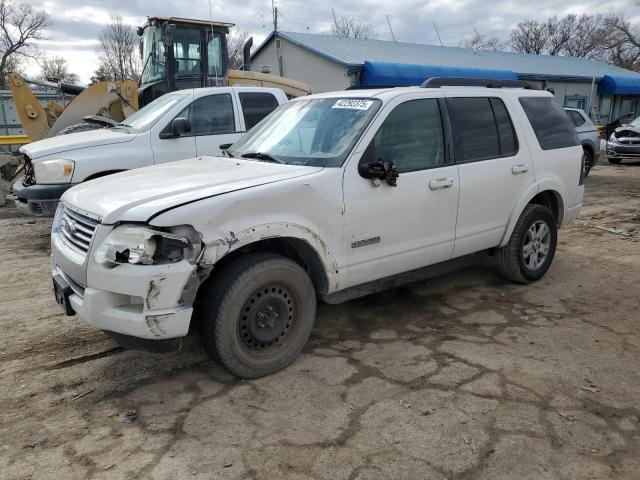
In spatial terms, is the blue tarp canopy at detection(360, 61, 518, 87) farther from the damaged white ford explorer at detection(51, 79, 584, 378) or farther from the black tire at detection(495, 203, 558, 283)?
the damaged white ford explorer at detection(51, 79, 584, 378)

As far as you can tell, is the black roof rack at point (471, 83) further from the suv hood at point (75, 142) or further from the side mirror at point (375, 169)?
the suv hood at point (75, 142)

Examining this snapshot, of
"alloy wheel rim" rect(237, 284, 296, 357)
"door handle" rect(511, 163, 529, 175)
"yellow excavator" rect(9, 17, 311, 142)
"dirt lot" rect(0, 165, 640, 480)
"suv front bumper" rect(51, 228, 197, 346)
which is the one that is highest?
"yellow excavator" rect(9, 17, 311, 142)

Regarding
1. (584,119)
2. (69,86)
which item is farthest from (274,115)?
(584,119)

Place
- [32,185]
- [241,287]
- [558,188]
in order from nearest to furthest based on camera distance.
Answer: [241,287]
[558,188]
[32,185]

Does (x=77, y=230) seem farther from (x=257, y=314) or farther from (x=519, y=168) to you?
(x=519, y=168)

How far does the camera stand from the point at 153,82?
10875 mm

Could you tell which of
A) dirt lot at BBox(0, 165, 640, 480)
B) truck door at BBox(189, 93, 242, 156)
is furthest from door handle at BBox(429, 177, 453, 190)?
truck door at BBox(189, 93, 242, 156)

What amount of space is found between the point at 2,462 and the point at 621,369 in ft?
12.6

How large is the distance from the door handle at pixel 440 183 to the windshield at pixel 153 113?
14.3ft

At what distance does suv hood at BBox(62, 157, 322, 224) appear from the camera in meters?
3.00

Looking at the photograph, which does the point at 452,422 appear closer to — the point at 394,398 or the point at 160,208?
the point at 394,398

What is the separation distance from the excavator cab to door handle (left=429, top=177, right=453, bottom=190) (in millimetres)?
7942

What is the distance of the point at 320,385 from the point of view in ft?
11.1

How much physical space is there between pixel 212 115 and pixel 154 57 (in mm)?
4547
